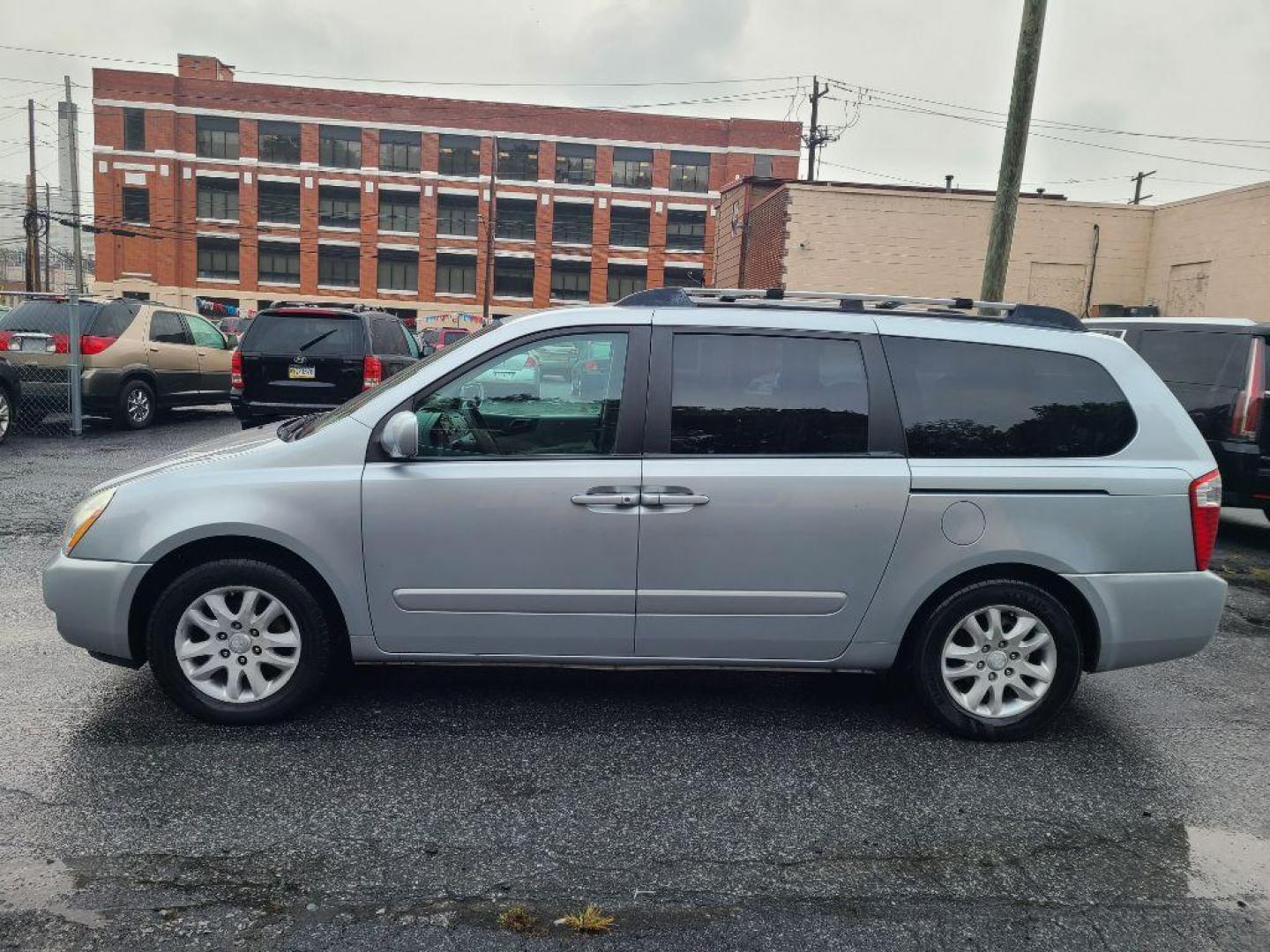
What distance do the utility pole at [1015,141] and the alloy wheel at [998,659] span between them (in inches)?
329

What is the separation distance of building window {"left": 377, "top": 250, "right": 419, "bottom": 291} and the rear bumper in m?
59.5

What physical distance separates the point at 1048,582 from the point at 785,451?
1.26 m

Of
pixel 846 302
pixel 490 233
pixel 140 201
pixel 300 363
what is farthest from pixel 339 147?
pixel 846 302

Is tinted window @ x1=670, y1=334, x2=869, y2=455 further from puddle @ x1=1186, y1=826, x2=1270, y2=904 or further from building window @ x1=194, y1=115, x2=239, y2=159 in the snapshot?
building window @ x1=194, y1=115, x2=239, y2=159

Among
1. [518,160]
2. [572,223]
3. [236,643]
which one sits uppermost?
[518,160]

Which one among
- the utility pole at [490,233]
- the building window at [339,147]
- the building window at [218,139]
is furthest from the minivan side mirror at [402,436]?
the building window at [218,139]

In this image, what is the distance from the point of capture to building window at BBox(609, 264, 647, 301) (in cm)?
6175

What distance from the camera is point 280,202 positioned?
2306 inches

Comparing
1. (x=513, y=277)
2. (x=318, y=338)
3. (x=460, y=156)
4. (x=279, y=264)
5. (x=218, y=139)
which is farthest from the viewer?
(x=513, y=277)

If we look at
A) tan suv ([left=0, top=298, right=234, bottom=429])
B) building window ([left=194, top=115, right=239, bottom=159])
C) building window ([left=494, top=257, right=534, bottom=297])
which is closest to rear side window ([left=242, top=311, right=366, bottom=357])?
tan suv ([left=0, top=298, right=234, bottom=429])

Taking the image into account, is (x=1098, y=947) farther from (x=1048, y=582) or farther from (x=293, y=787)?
(x=293, y=787)

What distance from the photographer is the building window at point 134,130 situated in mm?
56594

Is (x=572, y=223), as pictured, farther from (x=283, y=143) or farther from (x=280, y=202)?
(x=283, y=143)

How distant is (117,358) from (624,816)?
40.5 ft
